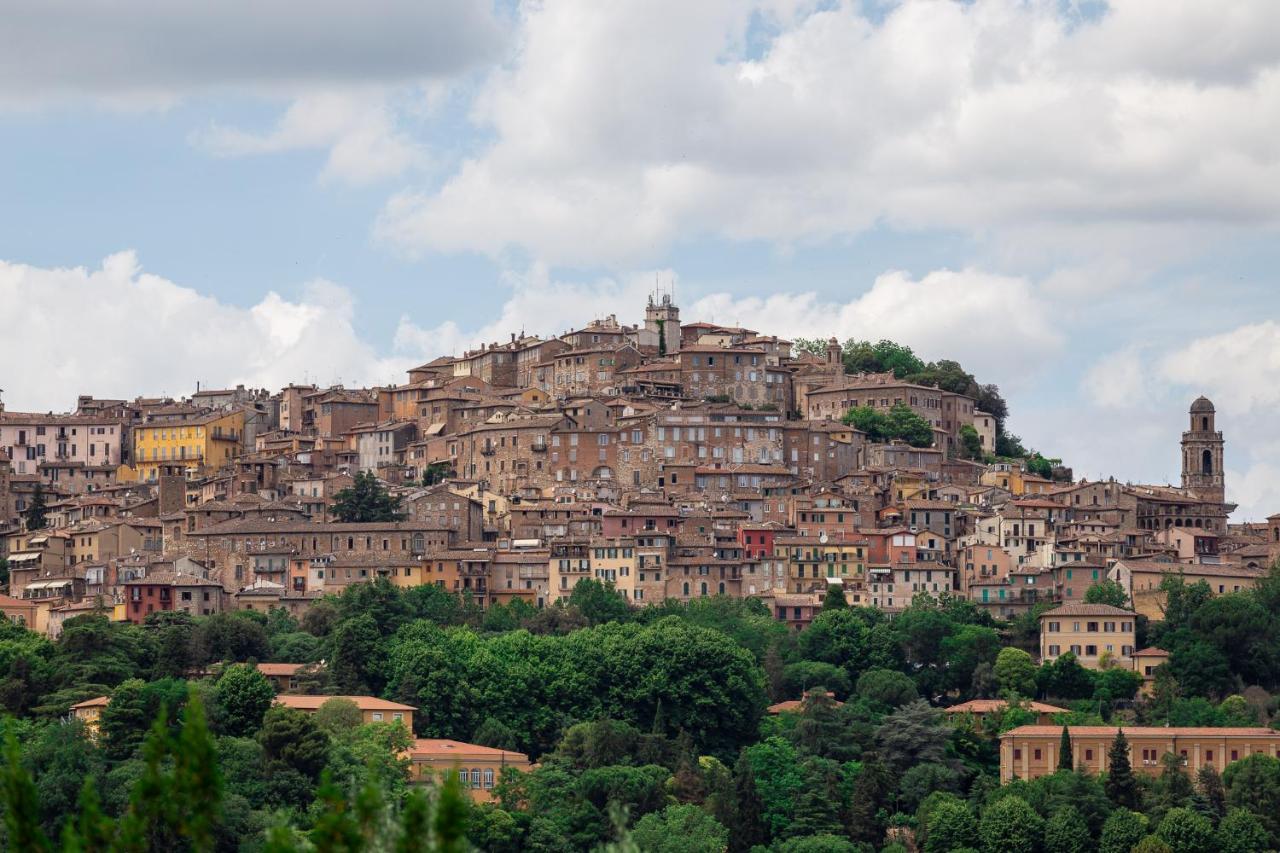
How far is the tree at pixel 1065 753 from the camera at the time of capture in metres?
62.7

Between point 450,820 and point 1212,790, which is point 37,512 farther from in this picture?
point 450,820

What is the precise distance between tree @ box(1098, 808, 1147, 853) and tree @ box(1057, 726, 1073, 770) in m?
2.73

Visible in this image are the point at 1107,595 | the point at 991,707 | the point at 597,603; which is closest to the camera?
the point at 991,707

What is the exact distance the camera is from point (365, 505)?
80.1m

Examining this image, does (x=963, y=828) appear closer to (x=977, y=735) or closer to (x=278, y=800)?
(x=977, y=735)

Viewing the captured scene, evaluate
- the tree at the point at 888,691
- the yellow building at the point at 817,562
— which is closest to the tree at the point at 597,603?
the yellow building at the point at 817,562

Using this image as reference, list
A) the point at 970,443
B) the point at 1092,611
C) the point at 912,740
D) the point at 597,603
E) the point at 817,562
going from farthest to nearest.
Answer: the point at 970,443 < the point at 817,562 < the point at 597,603 < the point at 1092,611 < the point at 912,740

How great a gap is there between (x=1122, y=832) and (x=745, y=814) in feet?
27.3

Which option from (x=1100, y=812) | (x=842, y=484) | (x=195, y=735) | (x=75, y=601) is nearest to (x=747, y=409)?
(x=842, y=484)

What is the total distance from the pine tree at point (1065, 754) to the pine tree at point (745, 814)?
7.31 metres

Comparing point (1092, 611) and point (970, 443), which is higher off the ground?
point (970, 443)

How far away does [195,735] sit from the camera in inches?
974

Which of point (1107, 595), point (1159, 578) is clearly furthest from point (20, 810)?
point (1159, 578)

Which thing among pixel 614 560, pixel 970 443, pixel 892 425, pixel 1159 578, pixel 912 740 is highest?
pixel 892 425
